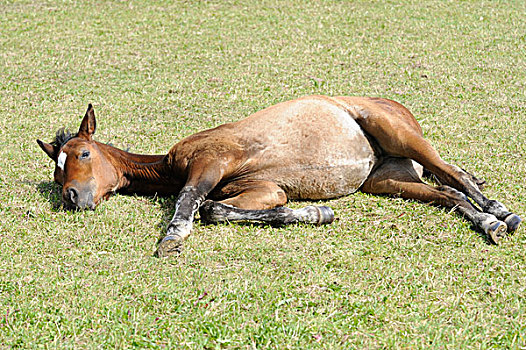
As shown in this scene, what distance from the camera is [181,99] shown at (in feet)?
32.8

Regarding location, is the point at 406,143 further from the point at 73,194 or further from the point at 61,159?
the point at 61,159

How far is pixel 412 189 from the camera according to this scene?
19.7 feet

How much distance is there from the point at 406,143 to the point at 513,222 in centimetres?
134

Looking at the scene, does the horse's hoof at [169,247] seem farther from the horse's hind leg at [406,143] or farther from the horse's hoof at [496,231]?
the horse's hoof at [496,231]

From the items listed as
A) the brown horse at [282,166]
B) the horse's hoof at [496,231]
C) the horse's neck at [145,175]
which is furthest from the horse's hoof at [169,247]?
the horse's hoof at [496,231]

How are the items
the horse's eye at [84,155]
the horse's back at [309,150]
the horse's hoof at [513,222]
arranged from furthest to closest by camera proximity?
1. the horse's back at [309,150]
2. the horse's eye at [84,155]
3. the horse's hoof at [513,222]

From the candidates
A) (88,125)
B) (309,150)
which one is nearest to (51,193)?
(88,125)

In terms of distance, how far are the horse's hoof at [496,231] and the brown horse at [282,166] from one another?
0.93 ft

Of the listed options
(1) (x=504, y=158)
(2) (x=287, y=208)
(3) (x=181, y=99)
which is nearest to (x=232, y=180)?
(2) (x=287, y=208)

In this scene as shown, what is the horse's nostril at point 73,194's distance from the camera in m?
5.56

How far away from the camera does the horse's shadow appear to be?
17.4 ft

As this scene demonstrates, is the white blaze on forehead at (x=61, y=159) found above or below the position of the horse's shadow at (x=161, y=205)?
above

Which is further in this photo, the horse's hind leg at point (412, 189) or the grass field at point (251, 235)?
the horse's hind leg at point (412, 189)

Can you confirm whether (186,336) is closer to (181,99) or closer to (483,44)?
(181,99)
